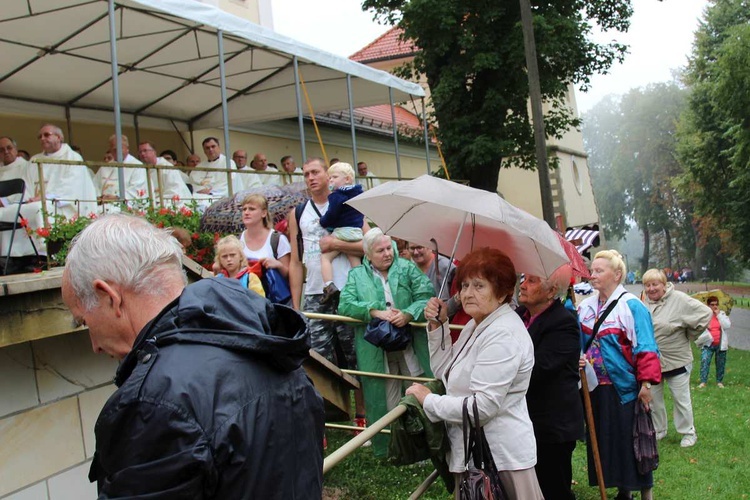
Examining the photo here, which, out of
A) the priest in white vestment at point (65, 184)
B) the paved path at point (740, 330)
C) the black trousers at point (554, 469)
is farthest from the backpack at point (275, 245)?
the paved path at point (740, 330)

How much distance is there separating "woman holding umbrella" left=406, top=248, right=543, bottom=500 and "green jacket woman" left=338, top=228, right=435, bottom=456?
71.6 inches

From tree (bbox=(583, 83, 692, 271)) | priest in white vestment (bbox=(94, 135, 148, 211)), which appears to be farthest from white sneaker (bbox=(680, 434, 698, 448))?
tree (bbox=(583, 83, 692, 271))

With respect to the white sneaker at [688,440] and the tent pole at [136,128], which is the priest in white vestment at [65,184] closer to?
the tent pole at [136,128]

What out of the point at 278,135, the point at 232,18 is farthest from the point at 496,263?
the point at 278,135

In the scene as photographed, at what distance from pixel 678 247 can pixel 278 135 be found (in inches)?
2461

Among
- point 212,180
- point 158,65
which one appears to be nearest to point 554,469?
point 212,180

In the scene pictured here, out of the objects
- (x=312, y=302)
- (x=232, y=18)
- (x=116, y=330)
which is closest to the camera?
(x=116, y=330)

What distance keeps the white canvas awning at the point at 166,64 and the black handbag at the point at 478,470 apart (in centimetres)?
633

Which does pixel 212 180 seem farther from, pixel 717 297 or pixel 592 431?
pixel 717 297

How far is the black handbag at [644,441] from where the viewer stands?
16.3 feet

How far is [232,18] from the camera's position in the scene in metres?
9.52

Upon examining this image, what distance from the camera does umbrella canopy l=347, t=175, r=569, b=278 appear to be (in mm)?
4105

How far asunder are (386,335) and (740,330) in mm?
27359

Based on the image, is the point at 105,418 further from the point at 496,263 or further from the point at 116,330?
the point at 496,263
